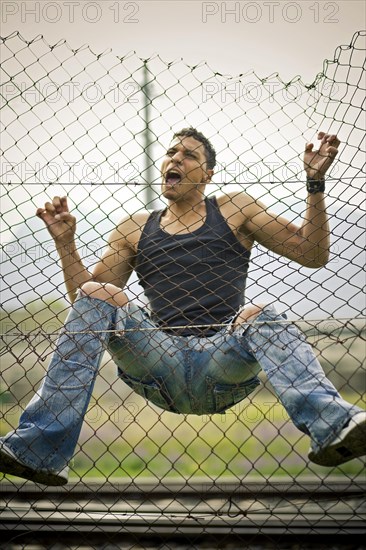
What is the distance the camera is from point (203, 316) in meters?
1.97

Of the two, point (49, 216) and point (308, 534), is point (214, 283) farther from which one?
point (308, 534)

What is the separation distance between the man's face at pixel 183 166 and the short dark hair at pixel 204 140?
10mm

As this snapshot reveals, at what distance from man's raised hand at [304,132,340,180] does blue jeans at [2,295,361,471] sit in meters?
0.36

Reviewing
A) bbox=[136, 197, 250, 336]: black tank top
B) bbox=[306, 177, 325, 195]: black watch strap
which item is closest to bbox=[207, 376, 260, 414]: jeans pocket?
bbox=[136, 197, 250, 336]: black tank top

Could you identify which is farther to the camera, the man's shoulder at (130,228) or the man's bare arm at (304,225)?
the man's shoulder at (130,228)

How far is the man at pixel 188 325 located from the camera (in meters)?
1.60

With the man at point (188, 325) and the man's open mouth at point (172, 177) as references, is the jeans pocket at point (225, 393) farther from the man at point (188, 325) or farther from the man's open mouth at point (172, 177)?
the man's open mouth at point (172, 177)

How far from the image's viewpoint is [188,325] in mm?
1904

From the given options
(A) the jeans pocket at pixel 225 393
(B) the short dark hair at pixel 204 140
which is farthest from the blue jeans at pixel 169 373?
(B) the short dark hair at pixel 204 140

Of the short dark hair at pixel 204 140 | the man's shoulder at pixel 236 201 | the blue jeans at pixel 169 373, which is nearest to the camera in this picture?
the blue jeans at pixel 169 373

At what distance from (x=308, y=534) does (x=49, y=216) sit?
1.07m

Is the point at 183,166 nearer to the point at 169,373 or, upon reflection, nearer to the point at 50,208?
the point at 50,208

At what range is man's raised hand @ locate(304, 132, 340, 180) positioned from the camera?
6.00 feet

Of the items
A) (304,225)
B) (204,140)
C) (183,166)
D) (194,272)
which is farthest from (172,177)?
(304,225)
